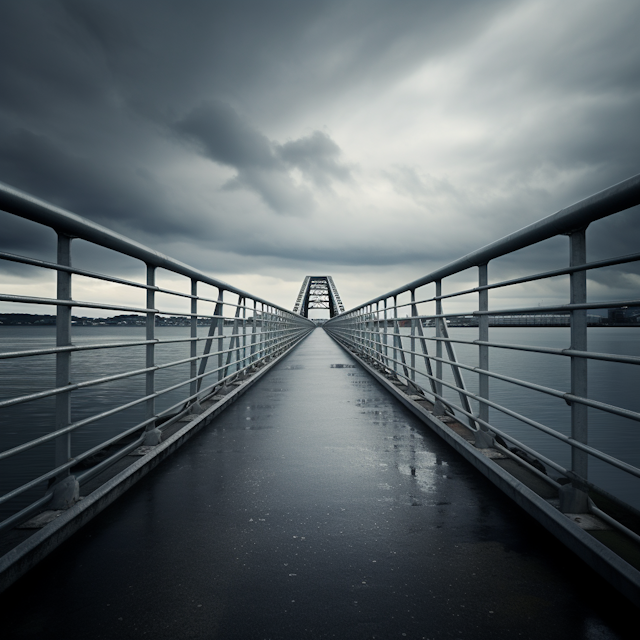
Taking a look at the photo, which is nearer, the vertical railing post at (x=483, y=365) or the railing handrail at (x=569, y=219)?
the railing handrail at (x=569, y=219)

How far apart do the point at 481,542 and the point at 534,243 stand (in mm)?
1435

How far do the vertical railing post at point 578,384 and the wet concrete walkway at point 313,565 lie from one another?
0.20 m

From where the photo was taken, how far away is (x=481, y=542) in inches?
69.7

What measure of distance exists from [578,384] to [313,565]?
125cm

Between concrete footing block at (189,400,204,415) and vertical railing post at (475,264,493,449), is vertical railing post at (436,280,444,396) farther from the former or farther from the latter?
concrete footing block at (189,400,204,415)

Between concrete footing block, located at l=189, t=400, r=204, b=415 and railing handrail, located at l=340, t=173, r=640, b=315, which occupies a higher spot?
railing handrail, located at l=340, t=173, r=640, b=315

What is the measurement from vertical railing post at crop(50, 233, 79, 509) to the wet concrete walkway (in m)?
0.18

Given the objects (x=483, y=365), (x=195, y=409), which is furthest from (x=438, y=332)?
(x=195, y=409)

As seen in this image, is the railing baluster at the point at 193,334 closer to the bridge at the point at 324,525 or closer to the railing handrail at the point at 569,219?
the bridge at the point at 324,525

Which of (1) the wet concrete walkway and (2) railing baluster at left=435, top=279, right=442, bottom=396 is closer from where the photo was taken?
(1) the wet concrete walkway

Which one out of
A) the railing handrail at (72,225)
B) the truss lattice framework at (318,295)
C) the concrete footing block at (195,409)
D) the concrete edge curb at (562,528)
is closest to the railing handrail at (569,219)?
the concrete edge curb at (562,528)

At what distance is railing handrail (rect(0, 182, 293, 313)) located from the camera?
5.50ft

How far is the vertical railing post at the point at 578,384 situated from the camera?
5.82ft

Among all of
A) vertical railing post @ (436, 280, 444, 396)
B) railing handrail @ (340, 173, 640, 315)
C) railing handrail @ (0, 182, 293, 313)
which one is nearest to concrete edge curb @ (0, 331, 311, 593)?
railing handrail @ (0, 182, 293, 313)
